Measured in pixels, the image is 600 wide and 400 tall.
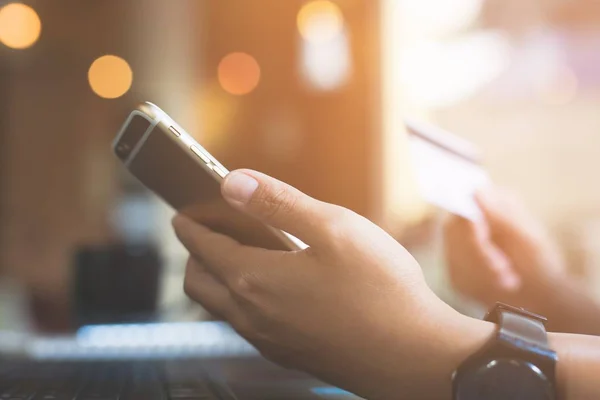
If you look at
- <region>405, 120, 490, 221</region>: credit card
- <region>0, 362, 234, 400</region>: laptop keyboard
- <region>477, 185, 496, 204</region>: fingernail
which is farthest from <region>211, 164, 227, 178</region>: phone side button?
<region>477, 185, 496, 204</region>: fingernail

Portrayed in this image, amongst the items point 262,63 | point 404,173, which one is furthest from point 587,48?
point 262,63

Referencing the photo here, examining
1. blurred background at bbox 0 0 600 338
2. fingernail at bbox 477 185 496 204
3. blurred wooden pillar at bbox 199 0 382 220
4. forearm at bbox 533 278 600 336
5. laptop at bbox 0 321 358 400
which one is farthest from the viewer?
blurred wooden pillar at bbox 199 0 382 220

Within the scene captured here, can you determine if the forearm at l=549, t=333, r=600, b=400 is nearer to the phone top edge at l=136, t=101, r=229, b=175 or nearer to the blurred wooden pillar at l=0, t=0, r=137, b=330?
the phone top edge at l=136, t=101, r=229, b=175

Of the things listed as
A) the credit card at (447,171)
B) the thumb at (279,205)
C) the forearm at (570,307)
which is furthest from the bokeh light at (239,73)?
the thumb at (279,205)

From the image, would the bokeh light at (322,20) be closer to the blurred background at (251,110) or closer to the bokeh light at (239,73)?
the blurred background at (251,110)

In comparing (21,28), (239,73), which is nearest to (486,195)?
(239,73)

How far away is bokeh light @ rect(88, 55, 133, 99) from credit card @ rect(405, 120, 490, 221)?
0.60 meters

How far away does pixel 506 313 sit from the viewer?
1.37ft

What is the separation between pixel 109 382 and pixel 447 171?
401 millimetres

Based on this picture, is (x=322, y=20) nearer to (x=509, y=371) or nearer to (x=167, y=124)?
(x=167, y=124)

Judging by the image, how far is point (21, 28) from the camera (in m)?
1.32

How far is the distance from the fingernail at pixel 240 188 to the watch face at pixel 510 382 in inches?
6.5

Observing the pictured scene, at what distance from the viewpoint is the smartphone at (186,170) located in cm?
43

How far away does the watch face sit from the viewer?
1.21 feet
